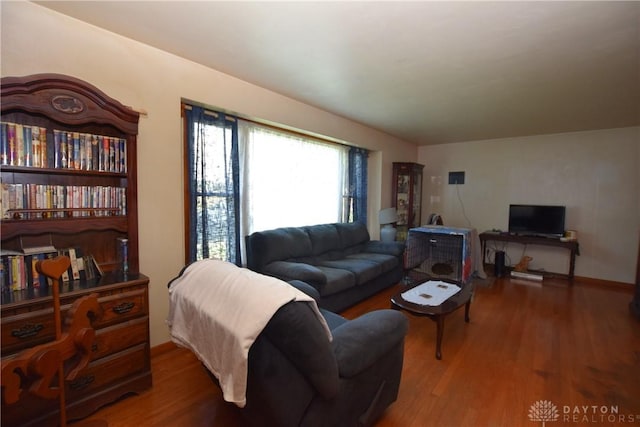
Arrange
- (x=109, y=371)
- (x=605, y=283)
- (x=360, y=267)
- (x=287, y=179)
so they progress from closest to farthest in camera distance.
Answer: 1. (x=109, y=371)
2. (x=360, y=267)
3. (x=287, y=179)
4. (x=605, y=283)

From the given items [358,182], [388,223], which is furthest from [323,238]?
[388,223]

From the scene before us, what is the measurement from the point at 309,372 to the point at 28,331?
145cm

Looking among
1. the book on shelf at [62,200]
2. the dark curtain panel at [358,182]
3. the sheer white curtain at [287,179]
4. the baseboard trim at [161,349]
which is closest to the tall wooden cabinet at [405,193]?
the dark curtain panel at [358,182]

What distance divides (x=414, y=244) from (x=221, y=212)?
2.76 meters

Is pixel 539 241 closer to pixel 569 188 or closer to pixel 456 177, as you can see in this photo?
pixel 569 188

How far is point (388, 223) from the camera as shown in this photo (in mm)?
5066

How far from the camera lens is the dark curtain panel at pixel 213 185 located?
2.55 metres

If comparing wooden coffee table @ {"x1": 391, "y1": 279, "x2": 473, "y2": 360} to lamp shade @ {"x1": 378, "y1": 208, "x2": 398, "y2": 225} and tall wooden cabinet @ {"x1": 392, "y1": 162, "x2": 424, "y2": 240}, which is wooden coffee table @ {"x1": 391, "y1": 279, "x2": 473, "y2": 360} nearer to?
lamp shade @ {"x1": 378, "y1": 208, "x2": 398, "y2": 225}

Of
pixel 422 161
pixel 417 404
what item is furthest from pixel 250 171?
pixel 422 161

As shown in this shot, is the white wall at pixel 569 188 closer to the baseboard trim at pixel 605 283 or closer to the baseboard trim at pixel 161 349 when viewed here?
the baseboard trim at pixel 605 283

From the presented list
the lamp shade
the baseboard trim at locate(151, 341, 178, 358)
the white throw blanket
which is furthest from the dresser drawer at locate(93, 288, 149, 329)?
the lamp shade

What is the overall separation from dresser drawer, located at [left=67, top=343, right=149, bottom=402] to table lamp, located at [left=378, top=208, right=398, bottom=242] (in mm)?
3702

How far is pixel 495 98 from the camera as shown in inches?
122

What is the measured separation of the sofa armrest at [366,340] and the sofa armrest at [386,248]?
8.11ft
